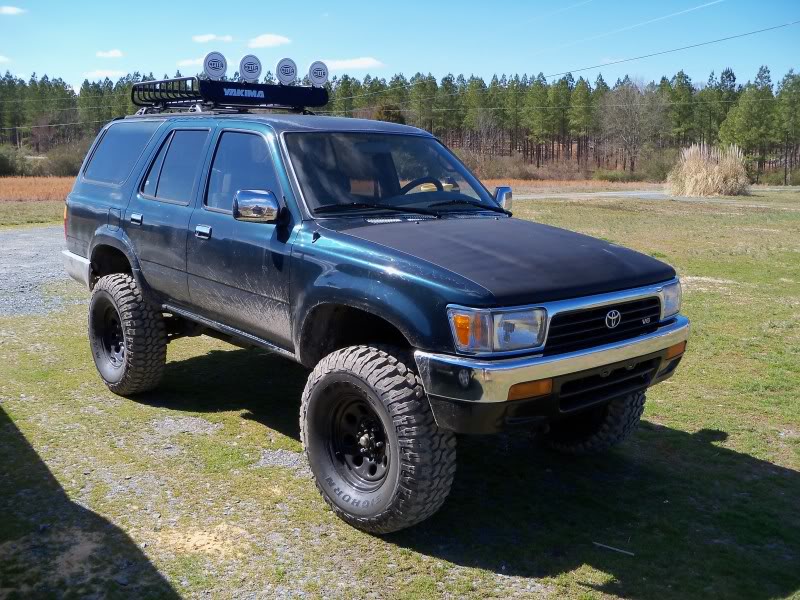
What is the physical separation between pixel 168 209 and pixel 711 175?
34665mm

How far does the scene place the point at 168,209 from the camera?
529 centimetres

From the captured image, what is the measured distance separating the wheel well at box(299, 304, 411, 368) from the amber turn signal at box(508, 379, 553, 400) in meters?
0.89

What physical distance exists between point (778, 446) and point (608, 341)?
217cm

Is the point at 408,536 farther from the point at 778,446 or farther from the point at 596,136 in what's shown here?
the point at 596,136

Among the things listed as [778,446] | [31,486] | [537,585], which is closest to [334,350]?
[537,585]

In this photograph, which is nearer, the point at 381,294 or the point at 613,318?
the point at 381,294

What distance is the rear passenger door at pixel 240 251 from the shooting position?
441cm

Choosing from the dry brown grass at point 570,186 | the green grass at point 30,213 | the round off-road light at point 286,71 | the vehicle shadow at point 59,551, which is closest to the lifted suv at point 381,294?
the vehicle shadow at point 59,551

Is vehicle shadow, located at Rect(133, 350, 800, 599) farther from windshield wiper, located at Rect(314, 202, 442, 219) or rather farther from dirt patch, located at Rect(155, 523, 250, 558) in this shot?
windshield wiper, located at Rect(314, 202, 442, 219)

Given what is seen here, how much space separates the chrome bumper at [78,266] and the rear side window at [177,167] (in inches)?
43.3

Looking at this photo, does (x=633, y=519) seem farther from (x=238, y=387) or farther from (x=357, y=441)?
(x=238, y=387)

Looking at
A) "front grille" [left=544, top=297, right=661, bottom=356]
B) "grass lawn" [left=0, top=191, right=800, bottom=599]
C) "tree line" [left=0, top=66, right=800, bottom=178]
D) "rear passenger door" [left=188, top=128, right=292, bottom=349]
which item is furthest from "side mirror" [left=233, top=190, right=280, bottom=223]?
"tree line" [left=0, top=66, right=800, bottom=178]

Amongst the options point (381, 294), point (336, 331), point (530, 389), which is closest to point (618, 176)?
point (336, 331)

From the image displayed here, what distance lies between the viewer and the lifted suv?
11.5 ft
